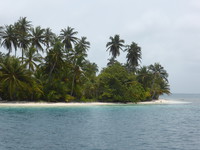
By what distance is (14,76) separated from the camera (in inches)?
1919

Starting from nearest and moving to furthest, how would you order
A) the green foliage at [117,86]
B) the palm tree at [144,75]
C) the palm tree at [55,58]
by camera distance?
the palm tree at [55,58]
the green foliage at [117,86]
the palm tree at [144,75]

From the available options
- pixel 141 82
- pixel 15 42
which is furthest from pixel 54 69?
pixel 141 82

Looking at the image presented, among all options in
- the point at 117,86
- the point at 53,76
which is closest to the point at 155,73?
the point at 117,86

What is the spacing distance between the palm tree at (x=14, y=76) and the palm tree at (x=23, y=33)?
434 inches

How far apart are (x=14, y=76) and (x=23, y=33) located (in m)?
15.1

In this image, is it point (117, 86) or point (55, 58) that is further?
A: point (117, 86)

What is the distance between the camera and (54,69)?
5525 centimetres

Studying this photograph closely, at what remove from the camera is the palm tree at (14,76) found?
48406mm

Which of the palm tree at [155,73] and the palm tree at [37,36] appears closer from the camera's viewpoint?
the palm tree at [37,36]

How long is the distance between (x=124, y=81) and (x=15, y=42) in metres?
28.3

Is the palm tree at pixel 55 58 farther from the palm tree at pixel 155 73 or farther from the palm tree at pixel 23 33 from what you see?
the palm tree at pixel 155 73

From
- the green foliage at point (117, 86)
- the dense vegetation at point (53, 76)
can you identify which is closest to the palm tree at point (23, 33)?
the dense vegetation at point (53, 76)

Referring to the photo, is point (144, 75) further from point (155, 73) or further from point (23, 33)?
point (23, 33)

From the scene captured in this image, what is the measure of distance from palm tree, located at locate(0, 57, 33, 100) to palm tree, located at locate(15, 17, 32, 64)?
11023mm
